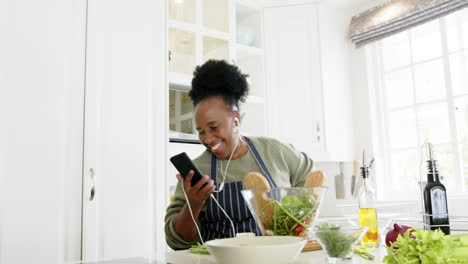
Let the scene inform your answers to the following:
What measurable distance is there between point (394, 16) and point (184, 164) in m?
2.54

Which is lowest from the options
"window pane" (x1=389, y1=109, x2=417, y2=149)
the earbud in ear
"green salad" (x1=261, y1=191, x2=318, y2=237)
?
"green salad" (x1=261, y1=191, x2=318, y2=237)

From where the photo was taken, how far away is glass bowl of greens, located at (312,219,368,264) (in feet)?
2.83

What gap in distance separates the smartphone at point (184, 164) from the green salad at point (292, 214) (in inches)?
12.4

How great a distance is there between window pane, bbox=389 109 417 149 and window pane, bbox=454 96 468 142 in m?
Result: 0.34

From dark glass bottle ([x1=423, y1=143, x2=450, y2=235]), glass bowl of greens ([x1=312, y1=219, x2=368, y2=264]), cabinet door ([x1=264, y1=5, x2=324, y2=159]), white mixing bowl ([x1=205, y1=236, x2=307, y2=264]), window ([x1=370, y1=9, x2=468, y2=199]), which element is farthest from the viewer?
cabinet door ([x1=264, y1=5, x2=324, y2=159])

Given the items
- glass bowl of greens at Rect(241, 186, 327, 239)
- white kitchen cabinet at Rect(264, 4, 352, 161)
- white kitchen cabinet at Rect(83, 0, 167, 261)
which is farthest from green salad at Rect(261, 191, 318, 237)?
white kitchen cabinet at Rect(264, 4, 352, 161)

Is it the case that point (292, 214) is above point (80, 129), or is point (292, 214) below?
below

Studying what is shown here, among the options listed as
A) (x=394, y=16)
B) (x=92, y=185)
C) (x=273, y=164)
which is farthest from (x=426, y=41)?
(x=92, y=185)

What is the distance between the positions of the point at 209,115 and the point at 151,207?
74 centimetres

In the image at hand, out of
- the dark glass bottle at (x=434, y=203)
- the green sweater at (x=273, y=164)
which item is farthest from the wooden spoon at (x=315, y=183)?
the green sweater at (x=273, y=164)

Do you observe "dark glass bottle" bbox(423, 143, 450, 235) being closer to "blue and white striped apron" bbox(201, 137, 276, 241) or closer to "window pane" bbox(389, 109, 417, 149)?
"blue and white striped apron" bbox(201, 137, 276, 241)

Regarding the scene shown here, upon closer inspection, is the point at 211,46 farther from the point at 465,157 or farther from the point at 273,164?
the point at 465,157

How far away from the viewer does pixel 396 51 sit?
137 inches

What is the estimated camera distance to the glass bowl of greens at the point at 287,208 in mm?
1025
